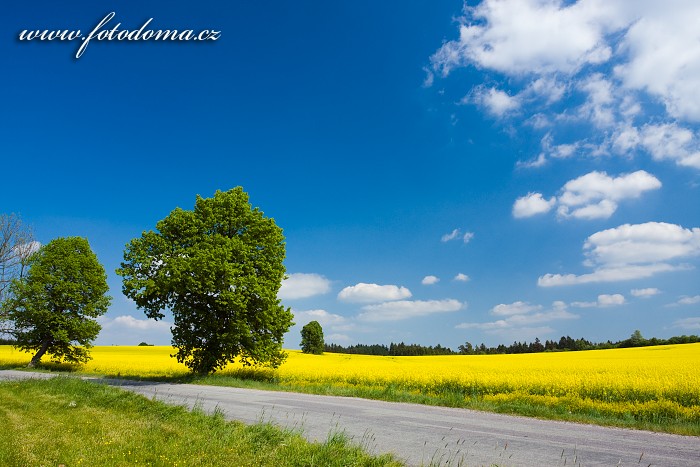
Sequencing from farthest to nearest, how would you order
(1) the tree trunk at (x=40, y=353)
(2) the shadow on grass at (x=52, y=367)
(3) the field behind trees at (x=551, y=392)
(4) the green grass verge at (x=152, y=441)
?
(1) the tree trunk at (x=40, y=353) < (2) the shadow on grass at (x=52, y=367) < (3) the field behind trees at (x=551, y=392) < (4) the green grass verge at (x=152, y=441)

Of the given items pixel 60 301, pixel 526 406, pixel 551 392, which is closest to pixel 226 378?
pixel 526 406

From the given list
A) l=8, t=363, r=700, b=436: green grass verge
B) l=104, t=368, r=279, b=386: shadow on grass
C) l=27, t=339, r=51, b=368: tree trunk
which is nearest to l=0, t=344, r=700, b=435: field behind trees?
l=8, t=363, r=700, b=436: green grass verge

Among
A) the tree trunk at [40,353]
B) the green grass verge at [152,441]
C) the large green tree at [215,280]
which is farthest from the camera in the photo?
the tree trunk at [40,353]

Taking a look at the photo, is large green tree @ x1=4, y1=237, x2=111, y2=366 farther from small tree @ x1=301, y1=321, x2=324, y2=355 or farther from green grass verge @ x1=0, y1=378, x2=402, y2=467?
small tree @ x1=301, y1=321, x2=324, y2=355

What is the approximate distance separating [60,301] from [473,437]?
40285 mm

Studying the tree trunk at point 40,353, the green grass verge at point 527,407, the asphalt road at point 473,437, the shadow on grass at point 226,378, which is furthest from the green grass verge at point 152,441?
the tree trunk at point 40,353

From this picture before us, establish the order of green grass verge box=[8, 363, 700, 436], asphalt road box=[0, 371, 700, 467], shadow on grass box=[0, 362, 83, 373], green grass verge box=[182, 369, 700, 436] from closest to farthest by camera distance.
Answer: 1. asphalt road box=[0, 371, 700, 467]
2. green grass verge box=[182, 369, 700, 436]
3. green grass verge box=[8, 363, 700, 436]
4. shadow on grass box=[0, 362, 83, 373]

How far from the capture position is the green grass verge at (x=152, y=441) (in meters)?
7.00

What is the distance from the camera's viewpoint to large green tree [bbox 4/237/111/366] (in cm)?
3747

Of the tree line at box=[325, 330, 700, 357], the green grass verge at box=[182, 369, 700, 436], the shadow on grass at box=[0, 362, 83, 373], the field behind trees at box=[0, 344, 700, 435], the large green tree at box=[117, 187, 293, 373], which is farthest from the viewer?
the tree line at box=[325, 330, 700, 357]

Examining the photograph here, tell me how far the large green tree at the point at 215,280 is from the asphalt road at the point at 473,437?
975cm

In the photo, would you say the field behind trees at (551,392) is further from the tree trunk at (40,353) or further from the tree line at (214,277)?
the tree trunk at (40,353)

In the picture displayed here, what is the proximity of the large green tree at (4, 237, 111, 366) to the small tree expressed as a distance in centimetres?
5013

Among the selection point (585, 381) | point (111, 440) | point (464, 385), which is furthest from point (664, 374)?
point (111, 440)
